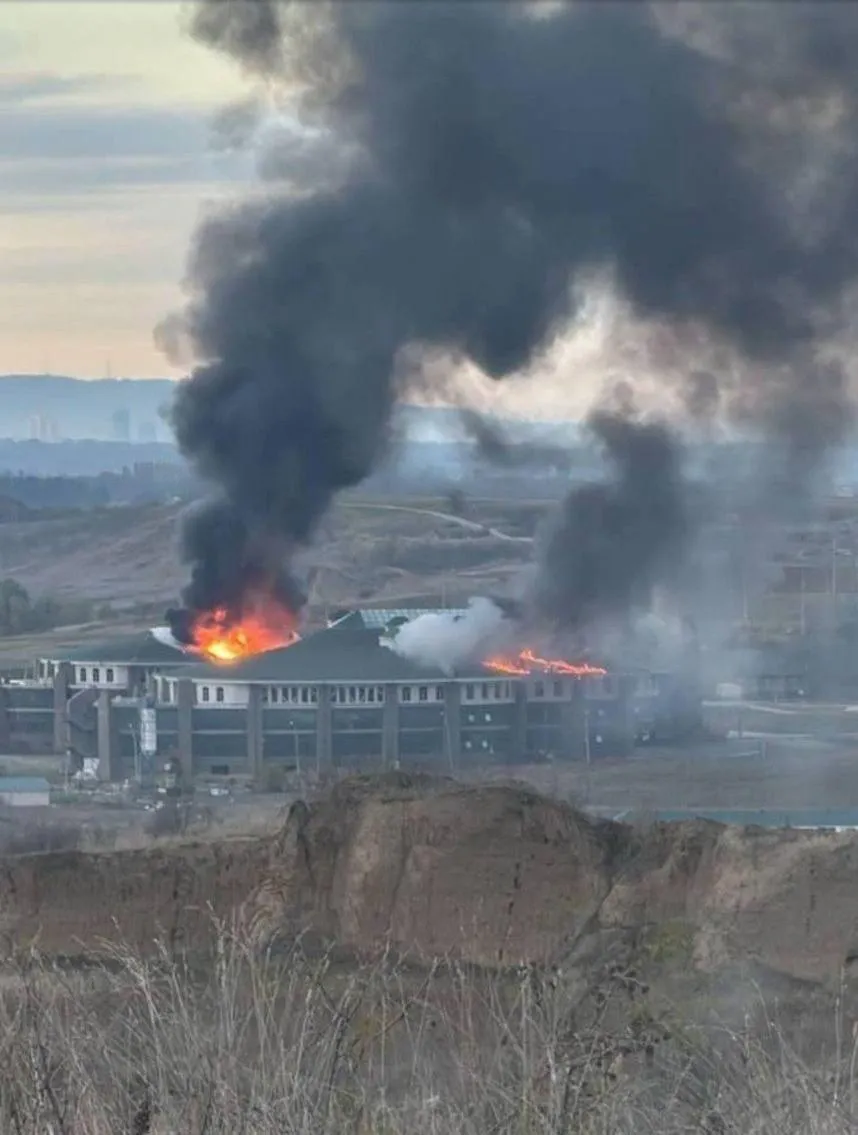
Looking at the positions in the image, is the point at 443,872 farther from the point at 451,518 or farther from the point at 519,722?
the point at 451,518

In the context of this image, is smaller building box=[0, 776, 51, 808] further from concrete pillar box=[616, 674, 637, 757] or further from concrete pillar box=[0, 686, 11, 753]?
concrete pillar box=[616, 674, 637, 757]

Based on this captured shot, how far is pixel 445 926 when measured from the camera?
29.3 m

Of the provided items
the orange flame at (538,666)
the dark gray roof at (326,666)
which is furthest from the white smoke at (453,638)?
the orange flame at (538,666)

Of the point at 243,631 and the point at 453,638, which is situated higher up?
the point at 243,631

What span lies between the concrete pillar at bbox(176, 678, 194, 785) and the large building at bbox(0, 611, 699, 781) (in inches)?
1.4

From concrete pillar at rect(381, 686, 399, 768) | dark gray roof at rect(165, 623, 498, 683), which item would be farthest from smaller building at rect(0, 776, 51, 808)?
concrete pillar at rect(381, 686, 399, 768)

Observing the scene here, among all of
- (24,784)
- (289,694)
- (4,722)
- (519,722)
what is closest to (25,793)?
(24,784)

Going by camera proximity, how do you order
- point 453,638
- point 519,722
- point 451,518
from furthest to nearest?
point 451,518 → point 453,638 → point 519,722

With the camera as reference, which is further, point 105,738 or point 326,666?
point 326,666

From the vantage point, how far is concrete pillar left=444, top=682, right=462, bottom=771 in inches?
2707

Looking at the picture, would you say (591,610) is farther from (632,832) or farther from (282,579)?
(632,832)

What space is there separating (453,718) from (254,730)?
5009mm

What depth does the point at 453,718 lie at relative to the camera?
2724 inches

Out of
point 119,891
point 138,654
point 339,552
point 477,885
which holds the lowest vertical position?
point 119,891
